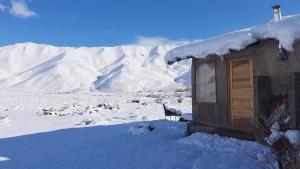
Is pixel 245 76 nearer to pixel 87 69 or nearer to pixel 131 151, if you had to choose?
pixel 131 151

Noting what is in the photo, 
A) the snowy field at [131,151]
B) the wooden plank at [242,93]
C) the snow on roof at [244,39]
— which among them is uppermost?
the snow on roof at [244,39]

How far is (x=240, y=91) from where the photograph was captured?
396 inches

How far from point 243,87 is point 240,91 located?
5.1 inches

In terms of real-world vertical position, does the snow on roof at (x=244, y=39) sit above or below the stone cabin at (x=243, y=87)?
above

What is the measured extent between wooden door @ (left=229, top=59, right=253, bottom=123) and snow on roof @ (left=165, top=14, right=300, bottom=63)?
84cm

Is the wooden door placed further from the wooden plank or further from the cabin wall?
the cabin wall

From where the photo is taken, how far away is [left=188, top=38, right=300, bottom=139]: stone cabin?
27.2 feet

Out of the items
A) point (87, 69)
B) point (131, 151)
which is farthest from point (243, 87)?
point (87, 69)

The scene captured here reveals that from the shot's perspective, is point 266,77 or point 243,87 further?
point 243,87

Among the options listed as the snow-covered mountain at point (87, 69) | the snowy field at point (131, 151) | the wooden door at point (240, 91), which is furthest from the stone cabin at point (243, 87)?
the snow-covered mountain at point (87, 69)

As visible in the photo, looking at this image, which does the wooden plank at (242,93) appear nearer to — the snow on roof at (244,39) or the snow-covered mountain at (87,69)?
the snow on roof at (244,39)

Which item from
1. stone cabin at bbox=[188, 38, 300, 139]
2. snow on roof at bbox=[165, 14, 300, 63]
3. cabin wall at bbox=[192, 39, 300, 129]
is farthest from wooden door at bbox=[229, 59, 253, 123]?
snow on roof at bbox=[165, 14, 300, 63]

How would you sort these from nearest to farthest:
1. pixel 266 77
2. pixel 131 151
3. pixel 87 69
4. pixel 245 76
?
pixel 266 77 < pixel 131 151 < pixel 245 76 < pixel 87 69

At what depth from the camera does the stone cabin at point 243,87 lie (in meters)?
8.30
